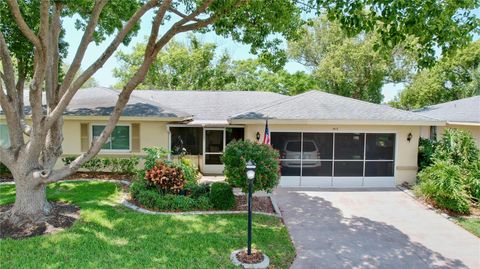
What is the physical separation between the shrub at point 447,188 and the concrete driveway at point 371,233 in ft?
1.81

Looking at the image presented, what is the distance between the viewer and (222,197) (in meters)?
10.3

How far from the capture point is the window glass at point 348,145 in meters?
14.0

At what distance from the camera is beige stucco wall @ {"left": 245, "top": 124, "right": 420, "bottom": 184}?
45.2 ft

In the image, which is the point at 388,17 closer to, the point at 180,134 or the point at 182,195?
the point at 182,195

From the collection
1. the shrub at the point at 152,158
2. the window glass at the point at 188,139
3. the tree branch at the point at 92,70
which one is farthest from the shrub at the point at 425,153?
the tree branch at the point at 92,70

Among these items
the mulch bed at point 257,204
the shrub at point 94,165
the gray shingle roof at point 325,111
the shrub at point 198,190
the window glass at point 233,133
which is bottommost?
the mulch bed at point 257,204

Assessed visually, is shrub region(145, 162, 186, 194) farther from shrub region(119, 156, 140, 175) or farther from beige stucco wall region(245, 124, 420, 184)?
shrub region(119, 156, 140, 175)

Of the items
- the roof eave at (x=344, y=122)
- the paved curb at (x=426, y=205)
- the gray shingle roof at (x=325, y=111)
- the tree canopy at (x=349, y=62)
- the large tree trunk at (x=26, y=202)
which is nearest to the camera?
the large tree trunk at (x=26, y=202)

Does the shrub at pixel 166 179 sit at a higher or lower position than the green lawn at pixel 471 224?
higher

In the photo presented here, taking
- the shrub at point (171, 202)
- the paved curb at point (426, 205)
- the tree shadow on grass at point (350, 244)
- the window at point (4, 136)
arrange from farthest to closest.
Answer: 1. the window at point (4, 136)
2. the paved curb at point (426, 205)
3. the shrub at point (171, 202)
4. the tree shadow on grass at point (350, 244)

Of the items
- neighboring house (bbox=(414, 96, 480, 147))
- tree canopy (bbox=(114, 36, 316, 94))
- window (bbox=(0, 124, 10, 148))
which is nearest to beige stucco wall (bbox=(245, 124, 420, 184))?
neighboring house (bbox=(414, 96, 480, 147))

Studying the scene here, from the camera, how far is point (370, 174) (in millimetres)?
14258

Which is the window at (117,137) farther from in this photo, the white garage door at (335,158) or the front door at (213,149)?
the white garage door at (335,158)

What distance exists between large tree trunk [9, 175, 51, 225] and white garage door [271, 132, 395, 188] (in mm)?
8528
